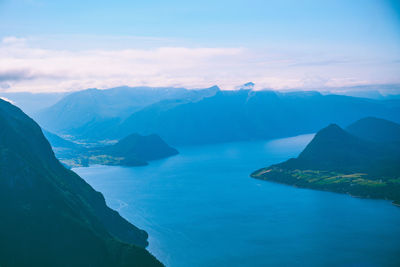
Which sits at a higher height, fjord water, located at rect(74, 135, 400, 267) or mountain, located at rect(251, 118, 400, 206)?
mountain, located at rect(251, 118, 400, 206)

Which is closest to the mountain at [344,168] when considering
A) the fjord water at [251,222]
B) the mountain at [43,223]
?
the fjord water at [251,222]

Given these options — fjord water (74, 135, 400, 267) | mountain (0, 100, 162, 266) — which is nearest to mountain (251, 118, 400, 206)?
fjord water (74, 135, 400, 267)

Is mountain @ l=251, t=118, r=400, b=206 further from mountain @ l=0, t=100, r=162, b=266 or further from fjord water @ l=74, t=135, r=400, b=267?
mountain @ l=0, t=100, r=162, b=266

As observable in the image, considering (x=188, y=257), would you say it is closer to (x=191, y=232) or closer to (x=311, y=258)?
(x=191, y=232)

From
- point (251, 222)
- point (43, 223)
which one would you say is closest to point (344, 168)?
point (251, 222)

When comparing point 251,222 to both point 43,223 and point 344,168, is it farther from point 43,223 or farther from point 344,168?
point 344,168

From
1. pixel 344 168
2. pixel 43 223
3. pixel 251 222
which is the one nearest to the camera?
pixel 43 223

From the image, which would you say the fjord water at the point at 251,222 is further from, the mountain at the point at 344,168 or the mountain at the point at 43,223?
the mountain at the point at 43,223

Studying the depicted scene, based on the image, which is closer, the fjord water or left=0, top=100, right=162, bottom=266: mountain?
left=0, top=100, right=162, bottom=266: mountain
